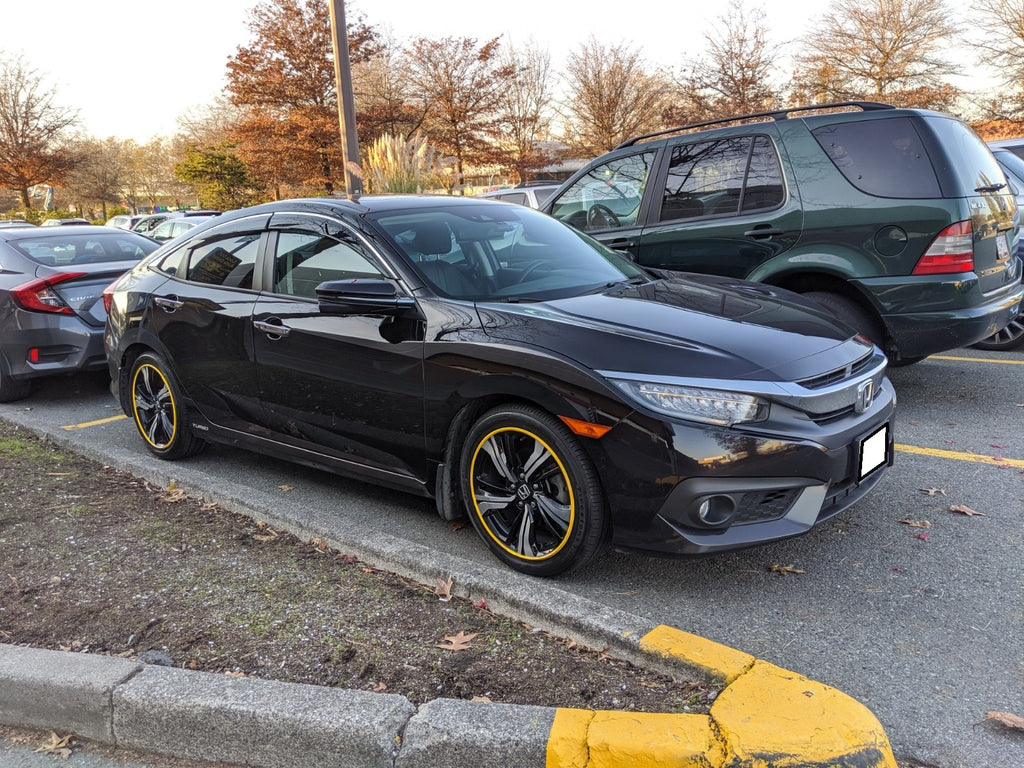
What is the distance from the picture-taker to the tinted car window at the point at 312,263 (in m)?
3.82

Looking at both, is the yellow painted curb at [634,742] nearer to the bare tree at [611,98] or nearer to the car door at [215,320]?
the car door at [215,320]

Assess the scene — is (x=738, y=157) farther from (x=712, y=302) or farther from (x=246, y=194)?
(x=246, y=194)

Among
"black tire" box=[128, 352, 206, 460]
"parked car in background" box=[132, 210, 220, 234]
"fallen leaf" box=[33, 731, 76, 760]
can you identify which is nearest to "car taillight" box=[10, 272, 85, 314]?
"black tire" box=[128, 352, 206, 460]

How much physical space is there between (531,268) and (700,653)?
2042 mm

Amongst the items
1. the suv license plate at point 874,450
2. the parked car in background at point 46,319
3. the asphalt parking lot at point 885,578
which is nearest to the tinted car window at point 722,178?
the asphalt parking lot at point 885,578

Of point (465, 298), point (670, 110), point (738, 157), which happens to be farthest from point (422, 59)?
point (465, 298)

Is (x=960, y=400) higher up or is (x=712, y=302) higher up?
(x=712, y=302)

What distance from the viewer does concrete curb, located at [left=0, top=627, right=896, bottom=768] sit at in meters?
2.09

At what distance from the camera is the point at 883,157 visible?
4.90 meters

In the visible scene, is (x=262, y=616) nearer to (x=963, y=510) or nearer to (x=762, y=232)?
(x=963, y=510)

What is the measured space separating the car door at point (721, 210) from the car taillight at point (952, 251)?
2.66 ft

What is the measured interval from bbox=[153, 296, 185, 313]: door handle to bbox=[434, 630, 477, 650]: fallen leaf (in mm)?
2799

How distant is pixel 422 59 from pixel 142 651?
3100 centimetres

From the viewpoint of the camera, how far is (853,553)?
3350mm
